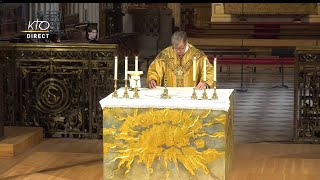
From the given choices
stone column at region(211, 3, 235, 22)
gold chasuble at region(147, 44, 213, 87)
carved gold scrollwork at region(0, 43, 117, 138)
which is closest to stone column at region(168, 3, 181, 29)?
stone column at region(211, 3, 235, 22)

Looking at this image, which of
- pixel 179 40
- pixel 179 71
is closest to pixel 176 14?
pixel 179 71

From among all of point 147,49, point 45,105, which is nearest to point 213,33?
point 147,49

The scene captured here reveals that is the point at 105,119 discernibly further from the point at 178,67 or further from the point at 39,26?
the point at 39,26

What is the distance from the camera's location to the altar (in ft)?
25.4

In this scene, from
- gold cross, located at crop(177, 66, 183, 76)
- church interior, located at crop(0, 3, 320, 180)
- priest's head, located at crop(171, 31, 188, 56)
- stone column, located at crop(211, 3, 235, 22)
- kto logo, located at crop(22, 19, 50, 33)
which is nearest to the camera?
church interior, located at crop(0, 3, 320, 180)

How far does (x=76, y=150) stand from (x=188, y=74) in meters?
1.76

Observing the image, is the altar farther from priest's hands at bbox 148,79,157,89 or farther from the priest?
the priest

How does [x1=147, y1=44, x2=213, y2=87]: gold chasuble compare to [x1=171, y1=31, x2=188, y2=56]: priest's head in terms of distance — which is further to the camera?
[x1=147, y1=44, x2=213, y2=87]: gold chasuble

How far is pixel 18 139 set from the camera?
10047 millimetres

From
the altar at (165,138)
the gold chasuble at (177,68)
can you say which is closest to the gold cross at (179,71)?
the gold chasuble at (177,68)

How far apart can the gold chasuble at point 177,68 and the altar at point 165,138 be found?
1340mm

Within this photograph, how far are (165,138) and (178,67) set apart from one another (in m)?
1.71

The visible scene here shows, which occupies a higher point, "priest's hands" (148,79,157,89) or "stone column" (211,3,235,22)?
"stone column" (211,3,235,22)

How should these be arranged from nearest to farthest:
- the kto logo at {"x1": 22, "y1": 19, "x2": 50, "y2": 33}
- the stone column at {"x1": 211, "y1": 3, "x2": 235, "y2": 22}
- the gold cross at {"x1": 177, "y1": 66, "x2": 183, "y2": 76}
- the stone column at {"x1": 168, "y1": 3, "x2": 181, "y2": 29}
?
the gold cross at {"x1": 177, "y1": 66, "x2": 183, "y2": 76}, the kto logo at {"x1": 22, "y1": 19, "x2": 50, "y2": 33}, the stone column at {"x1": 211, "y1": 3, "x2": 235, "y2": 22}, the stone column at {"x1": 168, "y1": 3, "x2": 181, "y2": 29}
